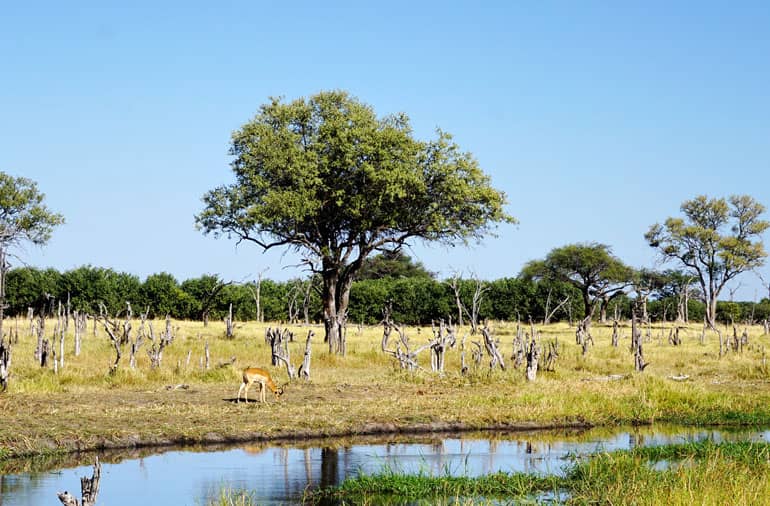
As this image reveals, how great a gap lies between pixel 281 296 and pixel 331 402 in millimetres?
51055

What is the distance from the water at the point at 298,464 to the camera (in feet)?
44.6

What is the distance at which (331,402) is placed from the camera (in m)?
22.1

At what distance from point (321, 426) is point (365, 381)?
7488mm

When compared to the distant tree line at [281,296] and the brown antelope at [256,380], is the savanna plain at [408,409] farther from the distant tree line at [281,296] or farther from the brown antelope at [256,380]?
the distant tree line at [281,296]

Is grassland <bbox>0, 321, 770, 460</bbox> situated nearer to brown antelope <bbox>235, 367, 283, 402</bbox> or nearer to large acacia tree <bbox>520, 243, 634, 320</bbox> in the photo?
brown antelope <bbox>235, 367, 283, 402</bbox>

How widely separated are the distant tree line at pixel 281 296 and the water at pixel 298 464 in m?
43.2

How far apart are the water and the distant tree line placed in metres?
43.2

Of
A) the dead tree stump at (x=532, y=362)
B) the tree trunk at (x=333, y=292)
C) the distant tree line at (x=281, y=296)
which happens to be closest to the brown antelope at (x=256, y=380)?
the dead tree stump at (x=532, y=362)

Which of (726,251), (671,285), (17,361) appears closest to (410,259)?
(671,285)

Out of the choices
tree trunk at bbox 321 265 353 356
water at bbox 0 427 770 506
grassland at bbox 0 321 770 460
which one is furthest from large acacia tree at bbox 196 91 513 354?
water at bbox 0 427 770 506

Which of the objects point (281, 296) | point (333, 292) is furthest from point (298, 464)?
point (281, 296)

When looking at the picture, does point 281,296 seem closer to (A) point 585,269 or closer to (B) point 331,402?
(A) point 585,269

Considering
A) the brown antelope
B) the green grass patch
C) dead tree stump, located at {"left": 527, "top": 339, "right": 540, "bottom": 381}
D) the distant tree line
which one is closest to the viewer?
the green grass patch

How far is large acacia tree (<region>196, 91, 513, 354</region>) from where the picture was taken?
42.4 m
